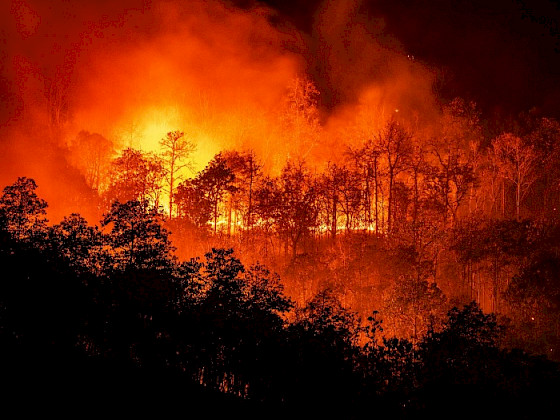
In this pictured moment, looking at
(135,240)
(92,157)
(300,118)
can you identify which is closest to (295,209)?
(300,118)

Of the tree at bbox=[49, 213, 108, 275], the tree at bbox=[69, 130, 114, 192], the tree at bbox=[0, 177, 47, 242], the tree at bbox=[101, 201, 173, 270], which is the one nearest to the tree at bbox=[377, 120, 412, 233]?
the tree at bbox=[69, 130, 114, 192]

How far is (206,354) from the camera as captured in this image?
11.2 meters

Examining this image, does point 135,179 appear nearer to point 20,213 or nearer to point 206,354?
point 20,213

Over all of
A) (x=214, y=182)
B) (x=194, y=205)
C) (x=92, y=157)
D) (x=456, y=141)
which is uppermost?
(x=456, y=141)

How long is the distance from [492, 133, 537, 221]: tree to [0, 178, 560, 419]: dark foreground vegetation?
31.3m

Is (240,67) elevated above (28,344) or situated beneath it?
elevated above

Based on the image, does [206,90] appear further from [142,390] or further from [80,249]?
[142,390]

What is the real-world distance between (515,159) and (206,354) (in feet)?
116

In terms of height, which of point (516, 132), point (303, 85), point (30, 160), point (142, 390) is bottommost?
point (142, 390)

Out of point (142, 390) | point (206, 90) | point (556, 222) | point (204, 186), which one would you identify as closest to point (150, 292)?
point (142, 390)

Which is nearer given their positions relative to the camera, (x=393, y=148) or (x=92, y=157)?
(x=393, y=148)

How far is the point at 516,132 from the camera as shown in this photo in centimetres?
4719

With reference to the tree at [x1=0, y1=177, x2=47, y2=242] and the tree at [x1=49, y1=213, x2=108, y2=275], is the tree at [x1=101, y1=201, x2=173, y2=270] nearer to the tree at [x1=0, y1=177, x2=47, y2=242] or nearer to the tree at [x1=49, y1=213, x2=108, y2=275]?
the tree at [x1=49, y1=213, x2=108, y2=275]

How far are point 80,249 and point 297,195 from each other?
1911cm
